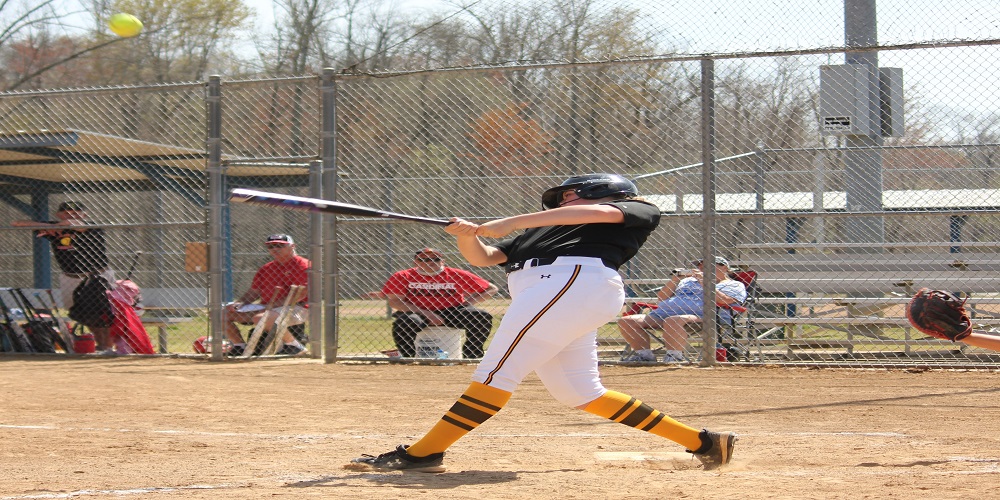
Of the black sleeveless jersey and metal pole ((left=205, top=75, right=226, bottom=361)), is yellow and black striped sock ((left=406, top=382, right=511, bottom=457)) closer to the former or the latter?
the black sleeveless jersey

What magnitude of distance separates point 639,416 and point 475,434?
4.99ft

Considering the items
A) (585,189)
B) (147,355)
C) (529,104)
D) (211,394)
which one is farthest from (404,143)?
(585,189)

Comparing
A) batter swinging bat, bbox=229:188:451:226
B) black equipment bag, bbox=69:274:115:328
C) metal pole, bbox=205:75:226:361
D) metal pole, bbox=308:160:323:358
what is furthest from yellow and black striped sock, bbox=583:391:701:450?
black equipment bag, bbox=69:274:115:328

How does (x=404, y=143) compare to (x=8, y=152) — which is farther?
(x=404, y=143)

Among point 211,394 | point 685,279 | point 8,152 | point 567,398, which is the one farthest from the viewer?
point 8,152

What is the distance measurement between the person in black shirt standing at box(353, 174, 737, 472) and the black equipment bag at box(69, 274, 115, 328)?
21.6 ft

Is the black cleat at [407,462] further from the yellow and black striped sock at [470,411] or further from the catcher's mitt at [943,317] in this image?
the catcher's mitt at [943,317]

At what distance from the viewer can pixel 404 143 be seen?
1588 centimetres

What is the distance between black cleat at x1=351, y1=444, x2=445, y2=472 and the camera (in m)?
4.38

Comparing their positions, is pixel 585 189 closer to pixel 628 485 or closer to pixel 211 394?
pixel 628 485

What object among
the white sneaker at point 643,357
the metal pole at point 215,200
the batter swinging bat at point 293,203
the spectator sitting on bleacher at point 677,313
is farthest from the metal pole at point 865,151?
the metal pole at point 215,200

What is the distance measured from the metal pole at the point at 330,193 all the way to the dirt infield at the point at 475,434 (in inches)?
20.9

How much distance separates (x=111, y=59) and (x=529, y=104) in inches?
582

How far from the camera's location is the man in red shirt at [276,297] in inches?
397
